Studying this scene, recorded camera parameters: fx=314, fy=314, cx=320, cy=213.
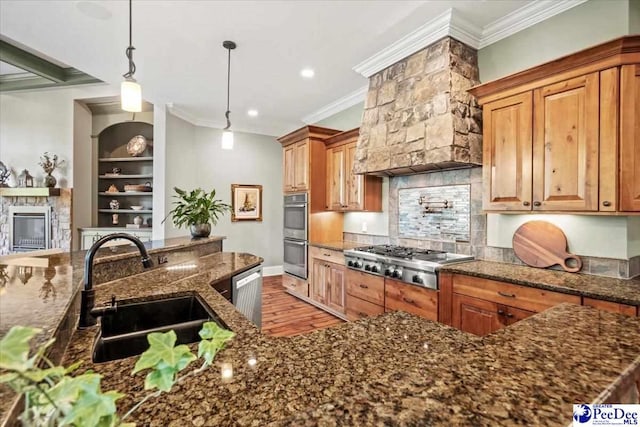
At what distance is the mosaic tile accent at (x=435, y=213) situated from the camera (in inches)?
126

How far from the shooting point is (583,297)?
190 centimetres

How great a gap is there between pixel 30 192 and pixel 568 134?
724cm

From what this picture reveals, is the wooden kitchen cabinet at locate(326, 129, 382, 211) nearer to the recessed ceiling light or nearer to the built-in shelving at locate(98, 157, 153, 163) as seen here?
the recessed ceiling light

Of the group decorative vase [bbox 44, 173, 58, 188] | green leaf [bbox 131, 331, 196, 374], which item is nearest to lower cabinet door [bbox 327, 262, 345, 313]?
green leaf [bbox 131, 331, 196, 374]

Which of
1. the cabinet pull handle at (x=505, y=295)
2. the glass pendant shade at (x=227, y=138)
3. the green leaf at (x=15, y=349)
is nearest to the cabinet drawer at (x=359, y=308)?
the cabinet pull handle at (x=505, y=295)

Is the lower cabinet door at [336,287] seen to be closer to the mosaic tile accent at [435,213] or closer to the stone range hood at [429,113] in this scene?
the mosaic tile accent at [435,213]

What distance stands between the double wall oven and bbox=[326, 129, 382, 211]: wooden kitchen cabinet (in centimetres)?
41

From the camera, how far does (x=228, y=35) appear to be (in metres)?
3.11

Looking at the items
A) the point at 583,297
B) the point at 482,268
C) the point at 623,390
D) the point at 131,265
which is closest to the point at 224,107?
the point at 131,265

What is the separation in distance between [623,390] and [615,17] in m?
2.73

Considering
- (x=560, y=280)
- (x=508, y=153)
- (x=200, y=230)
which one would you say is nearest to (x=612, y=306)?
(x=560, y=280)

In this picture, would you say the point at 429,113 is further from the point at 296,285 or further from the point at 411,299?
the point at 296,285

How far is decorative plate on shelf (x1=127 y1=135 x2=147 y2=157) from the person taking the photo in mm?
5750

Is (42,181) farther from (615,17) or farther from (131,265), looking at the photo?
(615,17)
